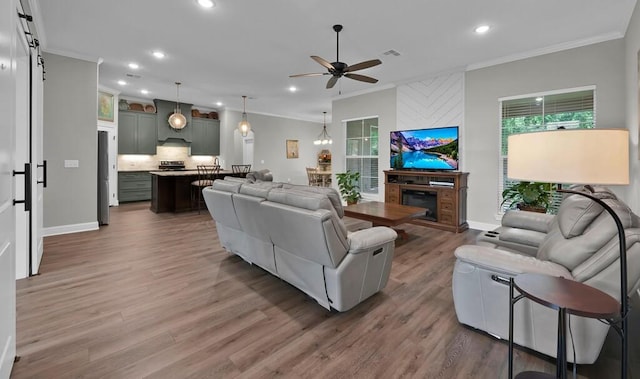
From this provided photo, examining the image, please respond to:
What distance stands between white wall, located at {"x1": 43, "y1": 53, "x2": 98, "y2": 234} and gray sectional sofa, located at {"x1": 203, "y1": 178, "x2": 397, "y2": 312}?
135 inches

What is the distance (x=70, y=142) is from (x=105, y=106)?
A: 2868 millimetres

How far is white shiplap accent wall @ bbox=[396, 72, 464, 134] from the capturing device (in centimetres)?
525

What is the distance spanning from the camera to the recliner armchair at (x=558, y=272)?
1.51 metres

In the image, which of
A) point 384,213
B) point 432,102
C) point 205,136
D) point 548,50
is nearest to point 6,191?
point 384,213

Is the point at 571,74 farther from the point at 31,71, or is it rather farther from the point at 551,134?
the point at 31,71

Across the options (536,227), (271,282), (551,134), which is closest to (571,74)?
(536,227)

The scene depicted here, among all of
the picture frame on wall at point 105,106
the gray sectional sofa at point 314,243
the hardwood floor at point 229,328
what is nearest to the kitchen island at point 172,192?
the picture frame on wall at point 105,106

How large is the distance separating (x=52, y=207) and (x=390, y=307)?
5121mm

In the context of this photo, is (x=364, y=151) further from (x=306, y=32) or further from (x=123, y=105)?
(x=123, y=105)

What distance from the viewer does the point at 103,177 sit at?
16.7 feet

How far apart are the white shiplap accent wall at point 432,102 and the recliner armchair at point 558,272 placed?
11.8 ft

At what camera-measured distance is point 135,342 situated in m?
1.92

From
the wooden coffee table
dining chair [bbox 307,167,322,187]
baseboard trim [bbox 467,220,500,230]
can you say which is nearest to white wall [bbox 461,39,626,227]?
baseboard trim [bbox 467,220,500,230]

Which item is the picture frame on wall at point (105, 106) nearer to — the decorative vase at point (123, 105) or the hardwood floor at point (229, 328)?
the decorative vase at point (123, 105)
